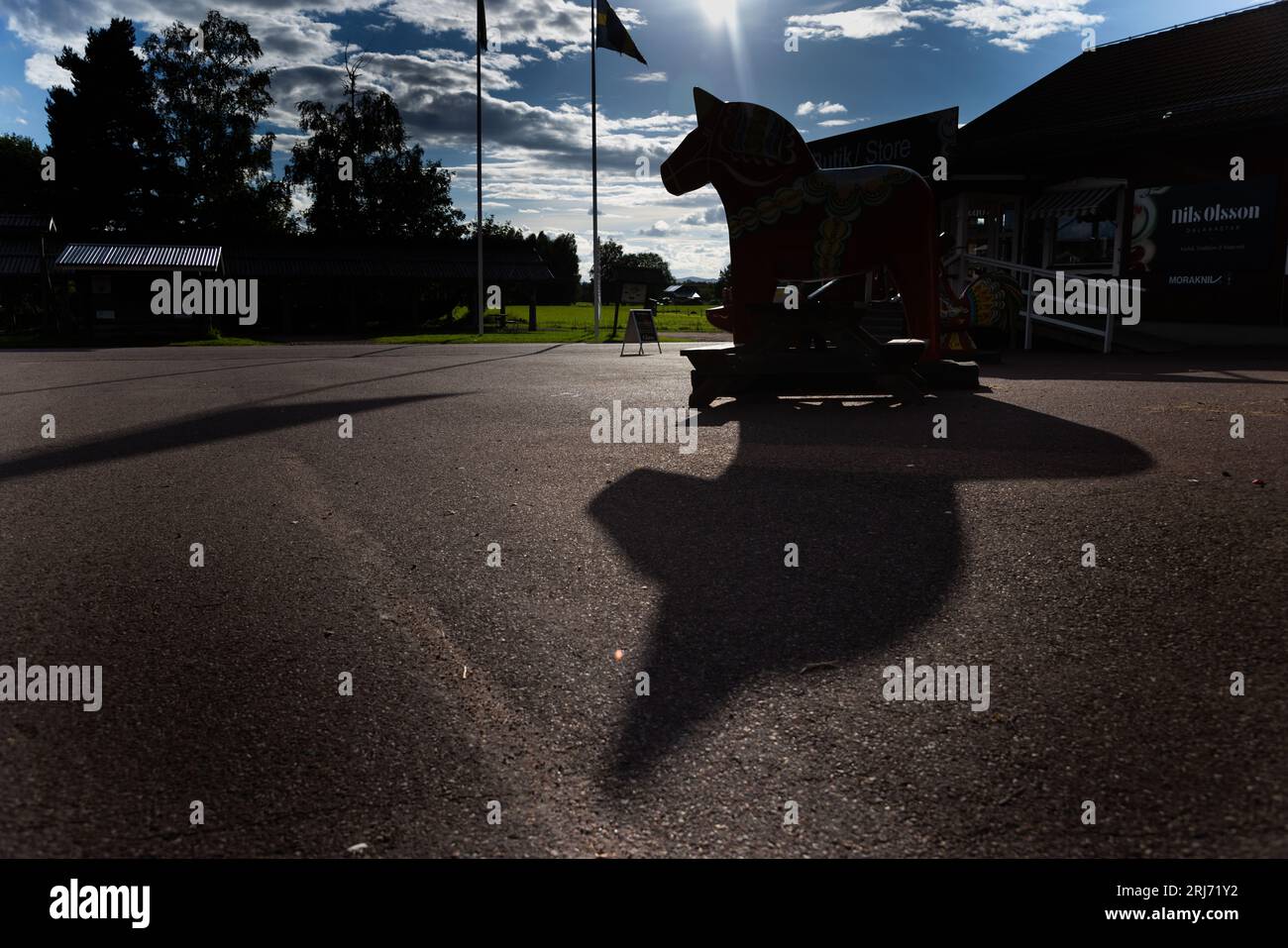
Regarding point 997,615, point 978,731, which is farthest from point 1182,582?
point 978,731

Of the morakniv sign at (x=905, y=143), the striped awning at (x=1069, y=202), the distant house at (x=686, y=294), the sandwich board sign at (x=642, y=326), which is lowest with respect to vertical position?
the sandwich board sign at (x=642, y=326)

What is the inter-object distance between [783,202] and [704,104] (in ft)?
4.91

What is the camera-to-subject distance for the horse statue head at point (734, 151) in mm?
10984

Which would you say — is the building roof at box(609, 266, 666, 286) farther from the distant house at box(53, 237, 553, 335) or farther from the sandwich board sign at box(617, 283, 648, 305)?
the sandwich board sign at box(617, 283, 648, 305)

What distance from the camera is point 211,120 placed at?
51125 millimetres

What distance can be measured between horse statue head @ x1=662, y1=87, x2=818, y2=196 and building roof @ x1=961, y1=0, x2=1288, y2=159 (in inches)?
547

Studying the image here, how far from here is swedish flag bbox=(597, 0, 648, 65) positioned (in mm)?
29172

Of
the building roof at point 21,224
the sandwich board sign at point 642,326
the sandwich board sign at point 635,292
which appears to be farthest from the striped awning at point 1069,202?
the building roof at point 21,224

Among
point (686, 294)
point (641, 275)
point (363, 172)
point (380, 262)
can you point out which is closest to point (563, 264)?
point (641, 275)

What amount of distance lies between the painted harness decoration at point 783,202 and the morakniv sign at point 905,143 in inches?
544

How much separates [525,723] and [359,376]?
1357 cm

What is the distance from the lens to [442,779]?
2.45 meters

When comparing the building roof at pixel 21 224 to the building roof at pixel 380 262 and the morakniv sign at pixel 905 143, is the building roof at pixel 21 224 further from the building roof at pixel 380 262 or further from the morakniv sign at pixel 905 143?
the morakniv sign at pixel 905 143
